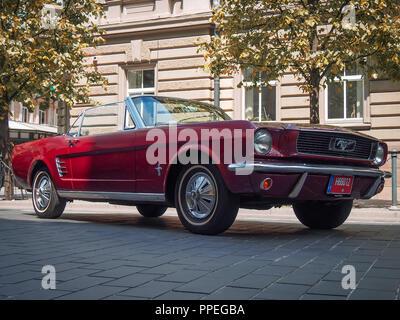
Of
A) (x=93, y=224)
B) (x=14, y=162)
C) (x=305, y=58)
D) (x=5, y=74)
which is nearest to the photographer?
(x=93, y=224)

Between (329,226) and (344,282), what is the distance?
11.3ft

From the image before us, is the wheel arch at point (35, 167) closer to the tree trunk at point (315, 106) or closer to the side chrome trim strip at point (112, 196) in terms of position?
the side chrome trim strip at point (112, 196)

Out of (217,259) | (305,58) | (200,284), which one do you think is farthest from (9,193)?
(200,284)

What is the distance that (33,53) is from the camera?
40.7 ft

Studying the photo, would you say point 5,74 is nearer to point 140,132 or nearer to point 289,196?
point 140,132

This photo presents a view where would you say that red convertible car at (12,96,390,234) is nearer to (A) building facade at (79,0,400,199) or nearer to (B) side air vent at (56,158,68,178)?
(B) side air vent at (56,158,68,178)

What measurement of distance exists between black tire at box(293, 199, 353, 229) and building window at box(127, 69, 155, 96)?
12.6 m

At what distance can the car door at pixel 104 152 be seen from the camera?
→ 21.3 feet

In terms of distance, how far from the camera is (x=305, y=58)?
10.7 metres

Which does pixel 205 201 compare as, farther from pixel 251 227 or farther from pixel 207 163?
pixel 251 227

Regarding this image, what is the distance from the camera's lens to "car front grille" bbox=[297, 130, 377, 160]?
17.4ft

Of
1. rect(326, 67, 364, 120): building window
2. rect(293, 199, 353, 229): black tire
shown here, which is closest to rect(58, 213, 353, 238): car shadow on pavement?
rect(293, 199, 353, 229): black tire

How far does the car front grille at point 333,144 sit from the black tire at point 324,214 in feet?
2.71
